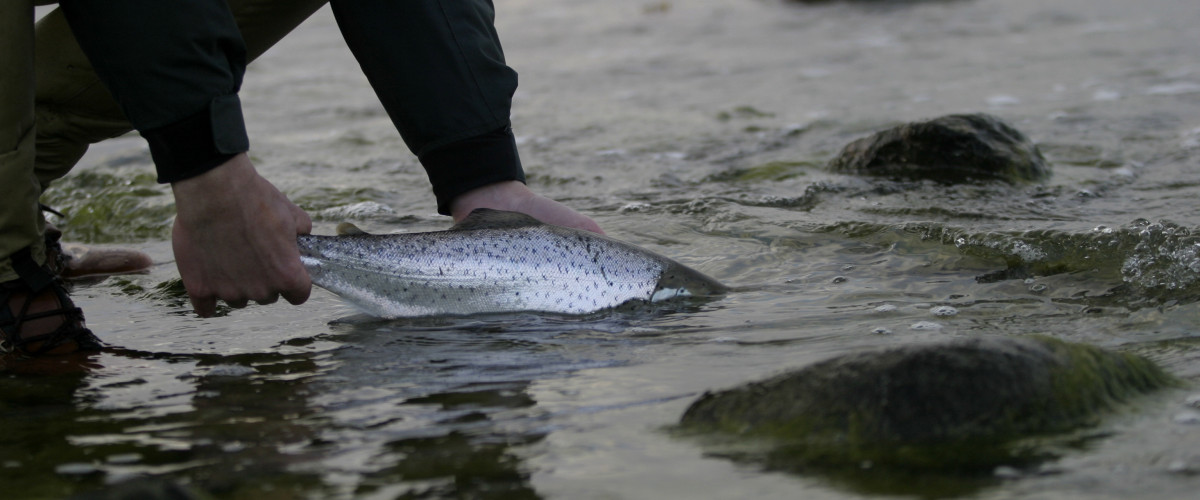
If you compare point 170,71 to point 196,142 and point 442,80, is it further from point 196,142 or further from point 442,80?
point 442,80

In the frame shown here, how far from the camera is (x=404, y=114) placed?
3.92 metres

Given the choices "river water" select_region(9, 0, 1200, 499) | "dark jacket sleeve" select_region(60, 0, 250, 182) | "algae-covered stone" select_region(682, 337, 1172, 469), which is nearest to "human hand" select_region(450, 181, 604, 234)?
"river water" select_region(9, 0, 1200, 499)

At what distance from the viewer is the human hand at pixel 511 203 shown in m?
4.04

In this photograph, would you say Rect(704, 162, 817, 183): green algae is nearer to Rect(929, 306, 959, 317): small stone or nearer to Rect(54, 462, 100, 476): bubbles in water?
Rect(929, 306, 959, 317): small stone

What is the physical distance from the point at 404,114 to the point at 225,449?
63.4 inches

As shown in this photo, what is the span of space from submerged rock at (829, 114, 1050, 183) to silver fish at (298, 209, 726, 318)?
2.87m

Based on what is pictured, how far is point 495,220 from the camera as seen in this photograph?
3.77 m

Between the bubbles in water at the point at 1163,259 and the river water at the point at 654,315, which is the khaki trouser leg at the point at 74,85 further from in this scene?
the bubbles in water at the point at 1163,259

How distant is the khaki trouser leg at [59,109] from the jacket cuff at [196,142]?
1.85ft

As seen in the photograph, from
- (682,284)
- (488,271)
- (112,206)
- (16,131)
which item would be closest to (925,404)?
→ (682,284)

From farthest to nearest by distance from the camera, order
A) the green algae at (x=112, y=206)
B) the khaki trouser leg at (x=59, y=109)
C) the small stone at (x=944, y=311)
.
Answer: the green algae at (x=112, y=206), the small stone at (x=944, y=311), the khaki trouser leg at (x=59, y=109)

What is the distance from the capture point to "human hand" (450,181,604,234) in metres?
4.04

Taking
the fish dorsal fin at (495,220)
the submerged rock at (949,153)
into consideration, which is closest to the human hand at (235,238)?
the fish dorsal fin at (495,220)

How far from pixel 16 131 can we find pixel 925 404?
2555 millimetres
